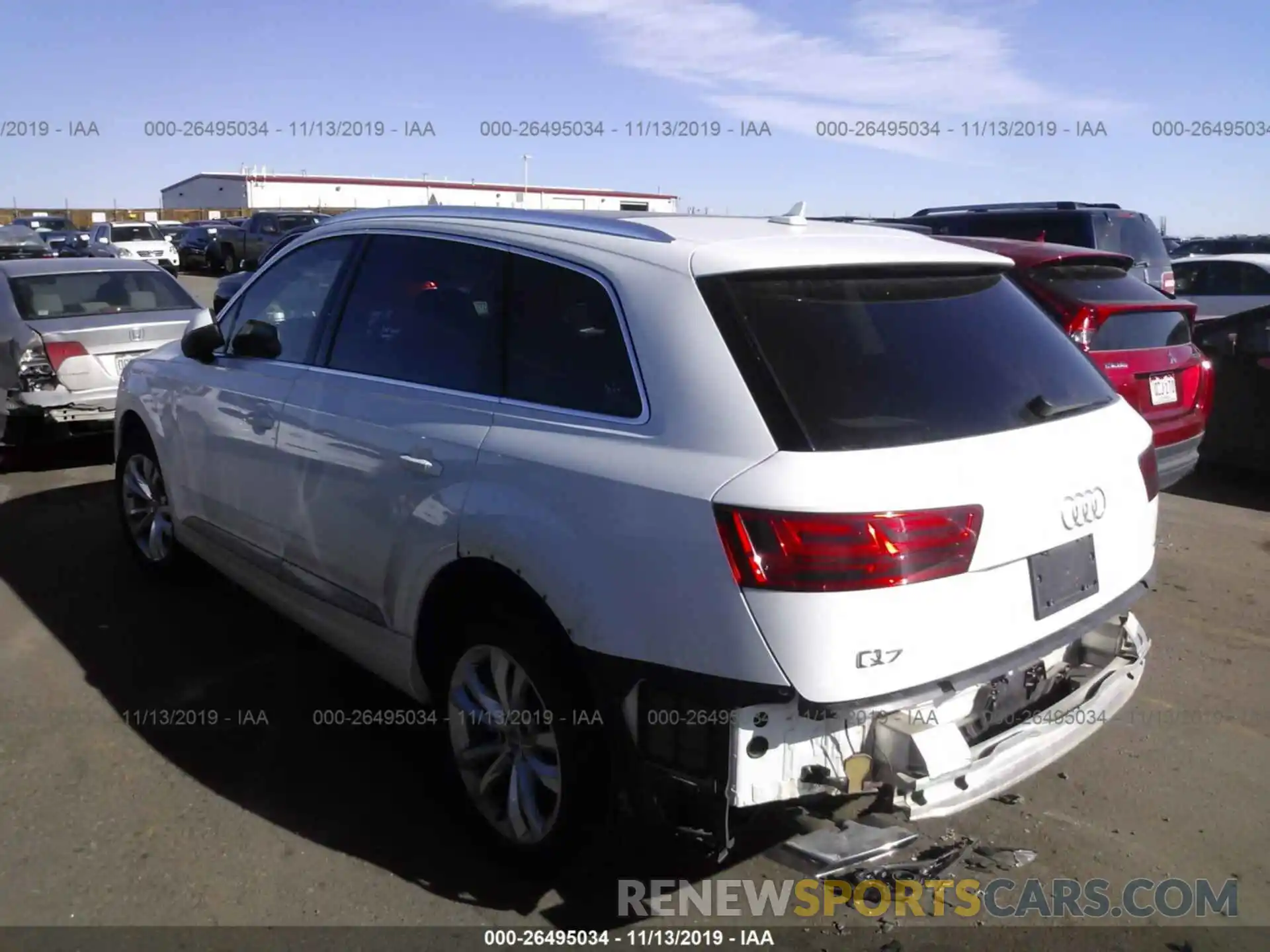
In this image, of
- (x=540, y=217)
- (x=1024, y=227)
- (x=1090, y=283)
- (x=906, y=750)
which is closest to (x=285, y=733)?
(x=540, y=217)

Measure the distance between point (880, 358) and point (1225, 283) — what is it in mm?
12208

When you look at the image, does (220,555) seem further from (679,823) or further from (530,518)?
(679,823)

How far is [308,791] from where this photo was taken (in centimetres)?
383

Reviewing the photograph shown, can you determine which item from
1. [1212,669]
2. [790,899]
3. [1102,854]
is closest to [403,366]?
[790,899]

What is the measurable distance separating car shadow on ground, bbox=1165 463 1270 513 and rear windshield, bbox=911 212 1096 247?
2.40 meters

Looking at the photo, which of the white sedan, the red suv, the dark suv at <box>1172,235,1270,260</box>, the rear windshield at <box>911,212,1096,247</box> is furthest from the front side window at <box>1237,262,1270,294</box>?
the dark suv at <box>1172,235,1270,260</box>

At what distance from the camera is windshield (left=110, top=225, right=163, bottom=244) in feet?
100

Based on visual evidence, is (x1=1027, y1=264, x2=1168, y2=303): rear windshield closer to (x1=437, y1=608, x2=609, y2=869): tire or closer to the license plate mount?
the license plate mount

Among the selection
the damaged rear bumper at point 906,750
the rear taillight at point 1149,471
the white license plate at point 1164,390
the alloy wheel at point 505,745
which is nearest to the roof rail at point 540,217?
the alloy wheel at point 505,745

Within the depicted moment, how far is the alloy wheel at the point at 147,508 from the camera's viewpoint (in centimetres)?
568

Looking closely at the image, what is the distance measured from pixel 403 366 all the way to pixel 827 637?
1876mm

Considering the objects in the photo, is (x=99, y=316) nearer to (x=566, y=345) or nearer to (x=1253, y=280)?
(x=566, y=345)

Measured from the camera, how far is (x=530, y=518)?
300cm

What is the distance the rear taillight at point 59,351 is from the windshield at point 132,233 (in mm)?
24485
